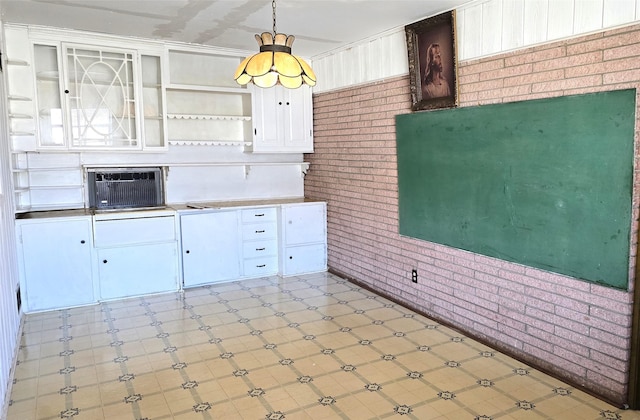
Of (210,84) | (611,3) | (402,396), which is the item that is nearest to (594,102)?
(611,3)

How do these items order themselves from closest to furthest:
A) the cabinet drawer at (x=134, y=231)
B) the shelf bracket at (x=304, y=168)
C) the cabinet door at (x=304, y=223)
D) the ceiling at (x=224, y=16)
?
1. the ceiling at (x=224, y=16)
2. the cabinet drawer at (x=134, y=231)
3. the cabinet door at (x=304, y=223)
4. the shelf bracket at (x=304, y=168)

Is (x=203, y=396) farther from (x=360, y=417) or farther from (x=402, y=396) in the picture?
(x=402, y=396)

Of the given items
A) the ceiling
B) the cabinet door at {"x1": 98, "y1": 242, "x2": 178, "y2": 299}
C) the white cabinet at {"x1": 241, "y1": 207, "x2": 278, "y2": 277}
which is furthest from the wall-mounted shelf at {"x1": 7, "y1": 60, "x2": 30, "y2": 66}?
the white cabinet at {"x1": 241, "y1": 207, "x2": 278, "y2": 277}

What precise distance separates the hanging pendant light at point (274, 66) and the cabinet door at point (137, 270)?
94.3 inches

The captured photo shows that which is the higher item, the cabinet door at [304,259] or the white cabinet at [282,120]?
the white cabinet at [282,120]

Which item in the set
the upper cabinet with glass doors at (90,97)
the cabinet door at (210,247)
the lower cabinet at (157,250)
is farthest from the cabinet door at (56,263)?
the cabinet door at (210,247)

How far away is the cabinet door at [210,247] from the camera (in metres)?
4.93

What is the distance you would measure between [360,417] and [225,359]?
3.78 ft

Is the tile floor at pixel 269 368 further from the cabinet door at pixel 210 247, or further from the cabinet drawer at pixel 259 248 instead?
the cabinet drawer at pixel 259 248

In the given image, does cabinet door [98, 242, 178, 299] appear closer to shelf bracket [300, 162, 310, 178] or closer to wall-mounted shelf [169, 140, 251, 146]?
wall-mounted shelf [169, 140, 251, 146]

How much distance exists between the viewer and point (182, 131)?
5398mm

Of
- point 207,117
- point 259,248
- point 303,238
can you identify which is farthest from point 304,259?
point 207,117

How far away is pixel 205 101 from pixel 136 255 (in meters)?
1.93

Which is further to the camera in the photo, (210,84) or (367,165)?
(210,84)
